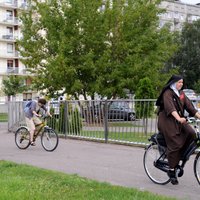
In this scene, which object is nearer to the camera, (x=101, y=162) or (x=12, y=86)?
(x=101, y=162)

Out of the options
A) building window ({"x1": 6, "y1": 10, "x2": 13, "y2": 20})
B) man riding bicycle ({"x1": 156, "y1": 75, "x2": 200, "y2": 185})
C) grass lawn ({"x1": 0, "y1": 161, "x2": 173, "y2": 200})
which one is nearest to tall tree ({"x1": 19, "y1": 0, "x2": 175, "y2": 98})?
grass lawn ({"x1": 0, "y1": 161, "x2": 173, "y2": 200})

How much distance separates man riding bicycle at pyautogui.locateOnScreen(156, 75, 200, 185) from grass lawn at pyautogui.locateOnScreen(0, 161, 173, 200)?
0.89 metres

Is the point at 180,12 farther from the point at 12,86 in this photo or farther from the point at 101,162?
the point at 101,162

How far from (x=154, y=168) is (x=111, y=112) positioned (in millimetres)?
6097

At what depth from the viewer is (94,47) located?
22.3 meters

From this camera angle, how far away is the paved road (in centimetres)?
709

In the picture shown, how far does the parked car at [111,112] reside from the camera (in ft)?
42.0

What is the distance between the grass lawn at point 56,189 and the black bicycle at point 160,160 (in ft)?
3.21

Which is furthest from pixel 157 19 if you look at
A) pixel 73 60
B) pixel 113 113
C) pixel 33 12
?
pixel 113 113

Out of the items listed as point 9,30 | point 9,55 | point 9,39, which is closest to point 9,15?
point 9,30

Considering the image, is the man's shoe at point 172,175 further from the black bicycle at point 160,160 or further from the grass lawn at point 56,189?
the grass lawn at point 56,189

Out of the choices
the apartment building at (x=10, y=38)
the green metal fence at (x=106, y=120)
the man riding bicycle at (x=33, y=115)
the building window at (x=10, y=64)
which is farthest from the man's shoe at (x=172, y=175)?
the building window at (x=10, y=64)

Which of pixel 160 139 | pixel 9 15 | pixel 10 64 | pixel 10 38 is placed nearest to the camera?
pixel 160 139

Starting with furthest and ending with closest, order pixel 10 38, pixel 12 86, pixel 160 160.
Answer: pixel 10 38, pixel 12 86, pixel 160 160
